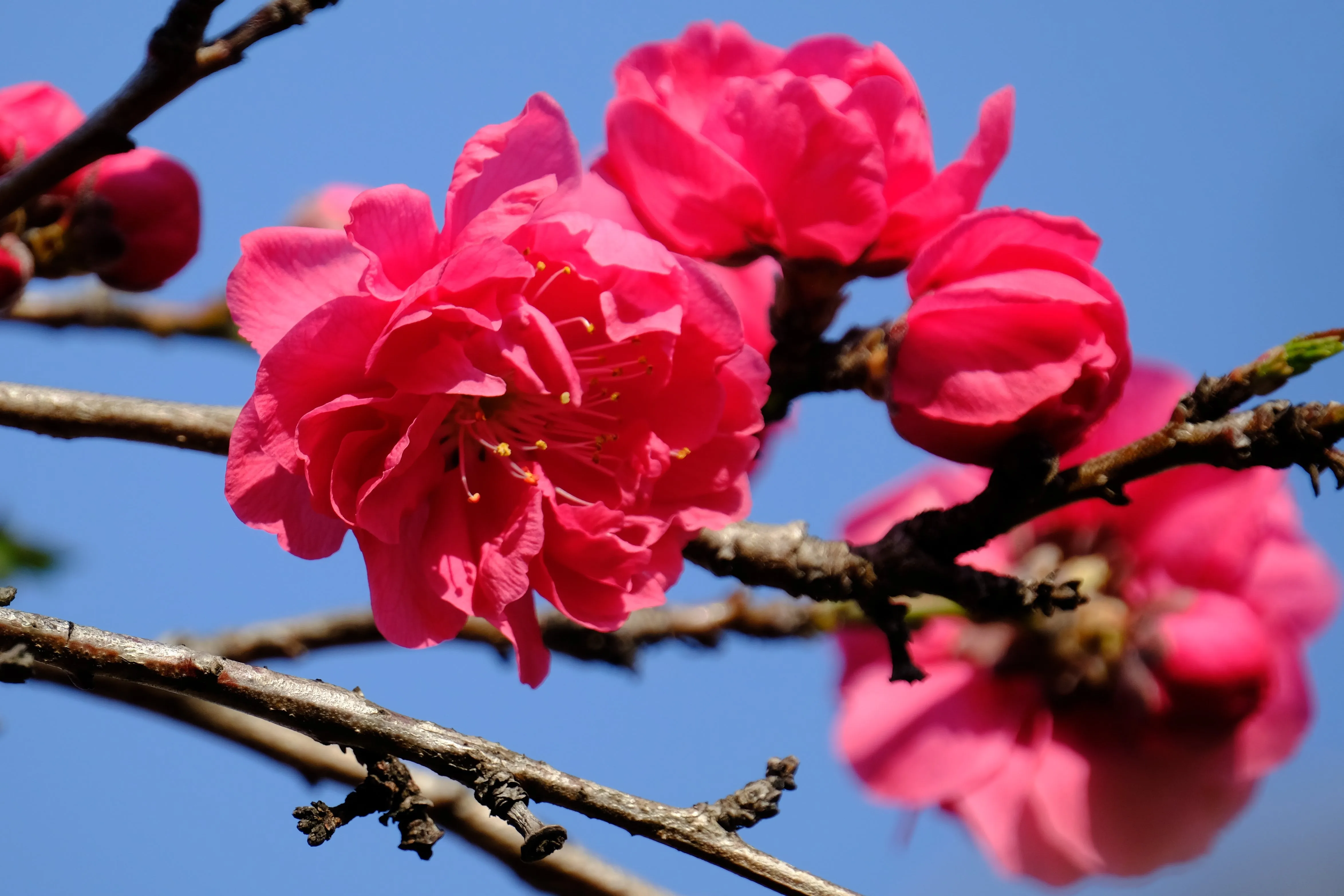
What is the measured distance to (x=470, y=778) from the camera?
0.92 m

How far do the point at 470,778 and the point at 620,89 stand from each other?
76 cm

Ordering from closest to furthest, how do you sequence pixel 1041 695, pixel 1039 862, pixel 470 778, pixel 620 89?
pixel 470 778 → pixel 620 89 → pixel 1039 862 → pixel 1041 695

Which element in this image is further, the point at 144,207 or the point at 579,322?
the point at 144,207

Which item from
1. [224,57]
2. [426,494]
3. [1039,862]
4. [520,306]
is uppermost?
[224,57]

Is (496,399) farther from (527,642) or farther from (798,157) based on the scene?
(798,157)

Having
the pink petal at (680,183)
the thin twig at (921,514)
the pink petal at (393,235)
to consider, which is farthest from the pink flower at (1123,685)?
the pink petal at (393,235)

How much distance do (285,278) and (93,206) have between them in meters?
0.67

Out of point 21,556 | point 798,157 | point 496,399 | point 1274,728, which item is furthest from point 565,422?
point 21,556

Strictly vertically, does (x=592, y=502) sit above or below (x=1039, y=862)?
above

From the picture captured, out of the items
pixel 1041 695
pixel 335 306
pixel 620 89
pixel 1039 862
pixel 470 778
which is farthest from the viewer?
pixel 1041 695

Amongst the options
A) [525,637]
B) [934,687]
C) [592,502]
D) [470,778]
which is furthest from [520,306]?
[934,687]

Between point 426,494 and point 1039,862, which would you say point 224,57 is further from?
point 1039,862

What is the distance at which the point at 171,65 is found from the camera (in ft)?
3.63

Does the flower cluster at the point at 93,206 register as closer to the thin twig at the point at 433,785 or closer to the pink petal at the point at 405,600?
the thin twig at the point at 433,785
